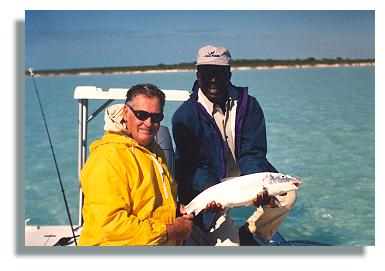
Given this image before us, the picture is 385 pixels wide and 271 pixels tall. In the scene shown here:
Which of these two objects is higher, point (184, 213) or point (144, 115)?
point (144, 115)

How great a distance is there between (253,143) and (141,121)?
0.92m

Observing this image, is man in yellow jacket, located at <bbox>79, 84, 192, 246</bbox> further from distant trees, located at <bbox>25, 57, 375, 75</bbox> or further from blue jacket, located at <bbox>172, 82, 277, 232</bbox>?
distant trees, located at <bbox>25, 57, 375, 75</bbox>

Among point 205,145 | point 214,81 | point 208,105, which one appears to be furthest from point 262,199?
point 214,81

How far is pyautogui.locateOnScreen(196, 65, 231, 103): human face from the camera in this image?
402cm

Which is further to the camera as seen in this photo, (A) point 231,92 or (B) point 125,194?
(A) point 231,92

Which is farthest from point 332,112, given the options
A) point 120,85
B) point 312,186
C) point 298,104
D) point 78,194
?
point 78,194

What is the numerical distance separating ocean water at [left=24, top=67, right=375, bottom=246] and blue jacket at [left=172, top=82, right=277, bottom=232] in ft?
0.57

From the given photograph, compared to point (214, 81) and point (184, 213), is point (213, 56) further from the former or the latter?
point (184, 213)

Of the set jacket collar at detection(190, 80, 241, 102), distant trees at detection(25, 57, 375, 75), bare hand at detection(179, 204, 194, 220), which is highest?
distant trees at detection(25, 57, 375, 75)

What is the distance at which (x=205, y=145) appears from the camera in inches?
160

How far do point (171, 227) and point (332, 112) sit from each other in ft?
5.80

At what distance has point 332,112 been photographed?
185 inches

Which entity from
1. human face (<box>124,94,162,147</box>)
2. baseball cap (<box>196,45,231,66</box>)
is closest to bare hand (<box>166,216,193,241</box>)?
human face (<box>124,94,162,147</box>)

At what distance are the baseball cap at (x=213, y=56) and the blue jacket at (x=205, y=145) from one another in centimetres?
20
